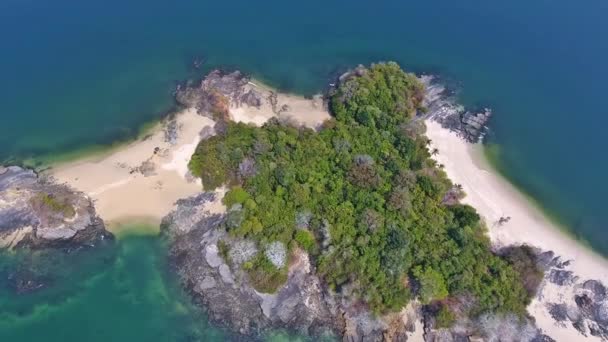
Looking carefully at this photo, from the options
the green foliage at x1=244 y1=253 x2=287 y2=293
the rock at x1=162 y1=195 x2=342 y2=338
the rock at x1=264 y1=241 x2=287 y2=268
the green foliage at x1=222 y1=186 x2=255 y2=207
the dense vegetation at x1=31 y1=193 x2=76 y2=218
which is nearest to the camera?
the rock at x1=162 y1=195 x2=342 y2=338

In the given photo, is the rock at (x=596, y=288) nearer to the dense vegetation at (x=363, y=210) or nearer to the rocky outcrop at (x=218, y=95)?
the dense vegetation at (x=363, y=210)

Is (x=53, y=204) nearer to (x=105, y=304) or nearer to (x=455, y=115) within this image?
(x=105, y=304)

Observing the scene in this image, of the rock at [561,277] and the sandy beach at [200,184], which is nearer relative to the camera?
the rock at [561,277]

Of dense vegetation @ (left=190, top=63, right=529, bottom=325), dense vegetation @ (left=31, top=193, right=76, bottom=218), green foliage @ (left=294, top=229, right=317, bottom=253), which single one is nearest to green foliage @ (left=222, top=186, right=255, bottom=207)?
dense vegetation @ (left=190, top=63, right=529, bottom=325)

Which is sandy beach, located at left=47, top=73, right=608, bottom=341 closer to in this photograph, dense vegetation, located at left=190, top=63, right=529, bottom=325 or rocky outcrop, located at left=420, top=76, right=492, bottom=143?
rocky outcrop, located at left=420, top=76, right=492, bottom=143

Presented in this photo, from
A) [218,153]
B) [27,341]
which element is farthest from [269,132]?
[27,341]

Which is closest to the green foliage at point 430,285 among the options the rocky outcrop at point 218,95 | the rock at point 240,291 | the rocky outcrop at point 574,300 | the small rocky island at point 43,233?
the rock at point 240,291

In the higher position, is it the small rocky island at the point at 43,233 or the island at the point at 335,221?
the island at the point at 335,221
